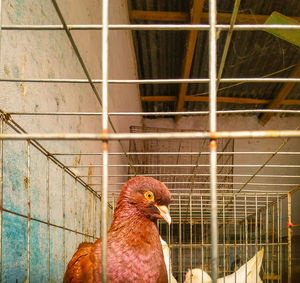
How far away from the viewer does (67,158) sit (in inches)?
65.5

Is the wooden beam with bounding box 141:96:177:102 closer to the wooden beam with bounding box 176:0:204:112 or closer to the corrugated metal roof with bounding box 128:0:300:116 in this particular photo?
the corrugated metal roof with bounding box 128:0:300:116

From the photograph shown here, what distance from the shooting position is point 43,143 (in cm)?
132

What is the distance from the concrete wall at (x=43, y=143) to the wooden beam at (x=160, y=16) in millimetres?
1599

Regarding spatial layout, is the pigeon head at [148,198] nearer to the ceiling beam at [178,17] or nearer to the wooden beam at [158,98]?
the ceiling beam at [178,17]

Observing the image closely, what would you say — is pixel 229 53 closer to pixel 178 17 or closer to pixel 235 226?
pixel 178 17

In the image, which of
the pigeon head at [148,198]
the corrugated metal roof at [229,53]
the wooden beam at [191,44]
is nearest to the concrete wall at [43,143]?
the pigeon head at [148,198]

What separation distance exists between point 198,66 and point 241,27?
3932mm

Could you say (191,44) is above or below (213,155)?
above

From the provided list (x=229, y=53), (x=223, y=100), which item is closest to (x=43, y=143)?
(x=229, y=53)

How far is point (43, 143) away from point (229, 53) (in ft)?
11.4

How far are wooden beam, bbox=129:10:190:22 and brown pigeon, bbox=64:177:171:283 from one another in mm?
2751

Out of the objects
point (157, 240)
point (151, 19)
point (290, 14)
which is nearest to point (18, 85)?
point (157, 240)

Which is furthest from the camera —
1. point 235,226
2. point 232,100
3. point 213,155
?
point 232,100

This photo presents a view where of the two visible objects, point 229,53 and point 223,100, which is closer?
point 229,53
